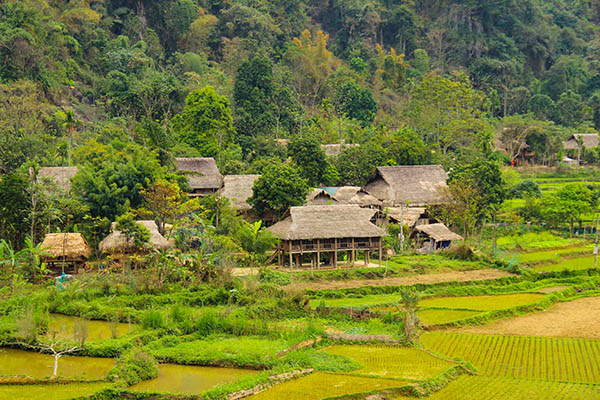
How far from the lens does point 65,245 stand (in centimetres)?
2650

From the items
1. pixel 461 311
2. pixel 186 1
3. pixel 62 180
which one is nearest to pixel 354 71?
pixel 186 1

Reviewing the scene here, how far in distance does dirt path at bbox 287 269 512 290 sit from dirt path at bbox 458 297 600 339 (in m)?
4.57

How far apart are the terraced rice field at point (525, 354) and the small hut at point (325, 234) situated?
8.23m

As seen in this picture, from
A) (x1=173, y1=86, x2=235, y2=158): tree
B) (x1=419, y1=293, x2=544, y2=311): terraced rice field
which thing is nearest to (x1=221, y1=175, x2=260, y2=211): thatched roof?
(x1=173, y1=86, x2=235, y2=158): tree

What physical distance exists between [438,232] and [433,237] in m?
0.57

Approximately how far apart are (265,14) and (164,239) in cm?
4294

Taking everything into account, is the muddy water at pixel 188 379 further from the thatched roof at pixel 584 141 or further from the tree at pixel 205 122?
the thatched roof at pixel 584 141

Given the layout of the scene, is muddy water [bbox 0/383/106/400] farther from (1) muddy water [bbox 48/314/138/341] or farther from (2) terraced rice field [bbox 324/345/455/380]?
(2) terraced rice field [bbox 324/345/455/380]

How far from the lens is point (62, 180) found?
3167 centimetres

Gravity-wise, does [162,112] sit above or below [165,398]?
above

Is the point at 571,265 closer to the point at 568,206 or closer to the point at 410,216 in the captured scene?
the point at 568,206

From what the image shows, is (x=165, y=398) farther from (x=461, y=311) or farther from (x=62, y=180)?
(x=62, y=180)

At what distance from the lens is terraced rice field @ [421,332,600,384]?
17.7 meters

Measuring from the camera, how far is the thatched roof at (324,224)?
28.8 meters
